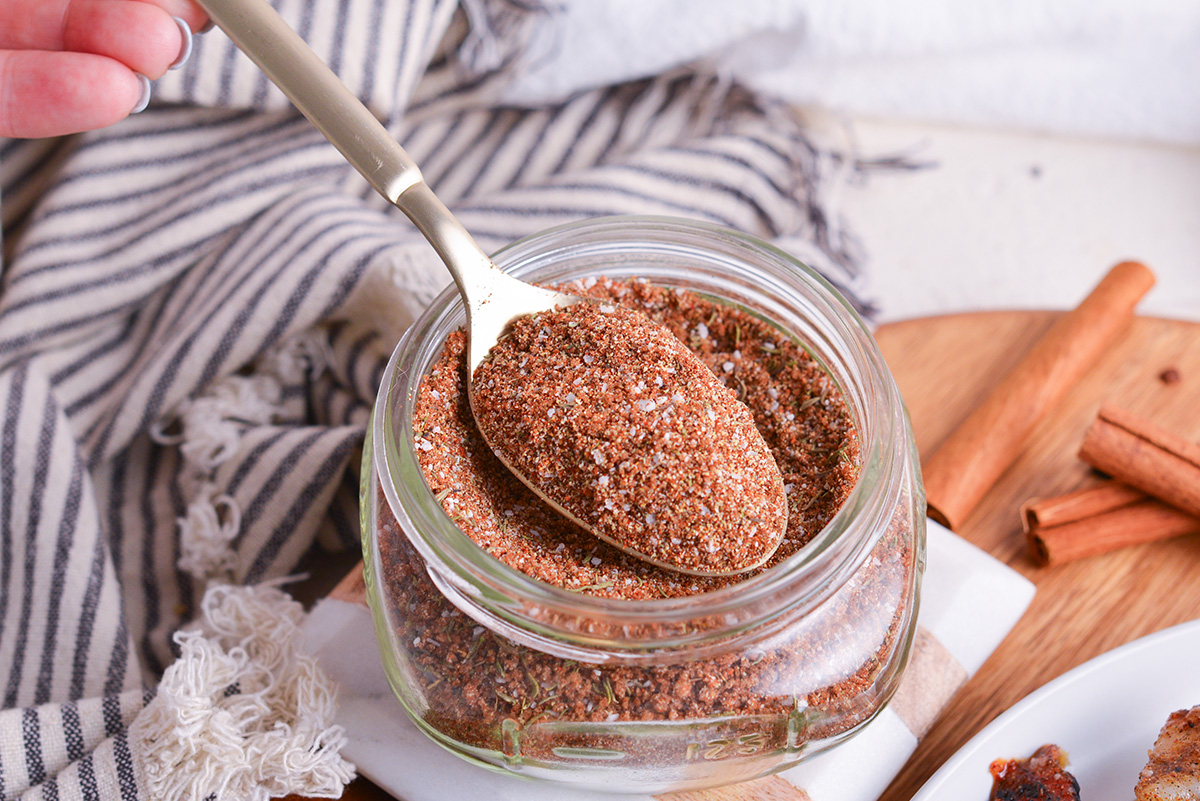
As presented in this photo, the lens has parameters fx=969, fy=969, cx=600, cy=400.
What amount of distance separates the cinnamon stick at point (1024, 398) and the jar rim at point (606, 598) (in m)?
0.28

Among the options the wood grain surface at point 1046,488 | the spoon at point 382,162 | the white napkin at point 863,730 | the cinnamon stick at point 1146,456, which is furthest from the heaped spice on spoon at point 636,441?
the cinnamon stick at point 1146,456

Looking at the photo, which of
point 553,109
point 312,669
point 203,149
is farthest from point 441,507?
point 553,109

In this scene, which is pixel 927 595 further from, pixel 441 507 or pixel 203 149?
pixel 203 149

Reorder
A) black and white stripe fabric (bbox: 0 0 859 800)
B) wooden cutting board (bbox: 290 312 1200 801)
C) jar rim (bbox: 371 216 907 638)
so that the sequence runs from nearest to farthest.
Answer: jar rim (bbox: 371 216 907 638) → wooden cutting board (bbox: 290 312 1200 801) → black and white stripe fabric (bbox: 0 0 859 800)

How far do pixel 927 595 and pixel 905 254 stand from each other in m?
0.90

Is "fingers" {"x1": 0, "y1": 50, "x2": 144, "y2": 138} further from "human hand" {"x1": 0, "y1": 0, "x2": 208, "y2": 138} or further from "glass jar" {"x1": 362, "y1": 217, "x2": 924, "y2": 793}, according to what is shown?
"glass jar" {"x1": 362, "y1": 217, "x2": 924, "y2": 793}

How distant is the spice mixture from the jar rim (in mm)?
28

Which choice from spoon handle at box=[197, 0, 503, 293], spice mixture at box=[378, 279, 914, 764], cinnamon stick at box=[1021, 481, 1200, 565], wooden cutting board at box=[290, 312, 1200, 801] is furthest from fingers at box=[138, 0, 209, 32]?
cinnamon stick at box=[1021, 481, 1200, 565]

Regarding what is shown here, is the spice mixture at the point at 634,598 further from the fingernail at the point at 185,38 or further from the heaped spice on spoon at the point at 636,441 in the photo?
the fingernail at the point at 185,38

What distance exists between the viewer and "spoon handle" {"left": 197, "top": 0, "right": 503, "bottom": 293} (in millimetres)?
786

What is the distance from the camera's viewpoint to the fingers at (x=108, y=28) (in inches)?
37.7

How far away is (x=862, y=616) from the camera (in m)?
0.76

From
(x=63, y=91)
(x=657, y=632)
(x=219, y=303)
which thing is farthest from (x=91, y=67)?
(x=657, y=632)

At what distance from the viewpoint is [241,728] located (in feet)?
2.78
